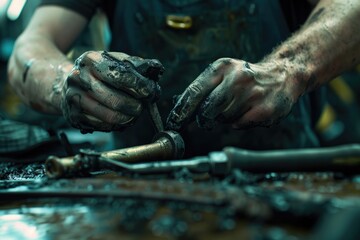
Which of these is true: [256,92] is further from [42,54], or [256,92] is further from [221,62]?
[42,54]

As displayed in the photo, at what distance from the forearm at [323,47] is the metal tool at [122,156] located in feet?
1.61

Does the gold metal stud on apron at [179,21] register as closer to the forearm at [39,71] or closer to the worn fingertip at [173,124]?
the forearm at [39,71]

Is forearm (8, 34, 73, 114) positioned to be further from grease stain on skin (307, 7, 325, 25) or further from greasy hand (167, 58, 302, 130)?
grease stain on skin (307, 7, 325, 25)

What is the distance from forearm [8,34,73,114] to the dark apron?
0.44 metres

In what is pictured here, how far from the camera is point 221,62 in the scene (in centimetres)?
131

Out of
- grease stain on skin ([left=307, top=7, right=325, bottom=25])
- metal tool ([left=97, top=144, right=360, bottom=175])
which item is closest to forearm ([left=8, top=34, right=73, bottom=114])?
grease stain on skin ([left=307, top=7, right=325, bottom=25])

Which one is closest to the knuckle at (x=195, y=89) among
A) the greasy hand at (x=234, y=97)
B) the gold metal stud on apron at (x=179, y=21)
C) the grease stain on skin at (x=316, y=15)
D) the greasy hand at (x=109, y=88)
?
the greasy hand at (x=234, y=97)

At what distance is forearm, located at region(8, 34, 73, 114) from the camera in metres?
1.82

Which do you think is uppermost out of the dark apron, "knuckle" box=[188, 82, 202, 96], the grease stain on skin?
the grease stain on skin

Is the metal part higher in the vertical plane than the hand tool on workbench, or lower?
lower

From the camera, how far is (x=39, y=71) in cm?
193

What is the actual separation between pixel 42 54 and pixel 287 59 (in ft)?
3.56

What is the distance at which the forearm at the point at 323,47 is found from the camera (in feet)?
5.02

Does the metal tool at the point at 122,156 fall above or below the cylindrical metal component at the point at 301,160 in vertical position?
below
